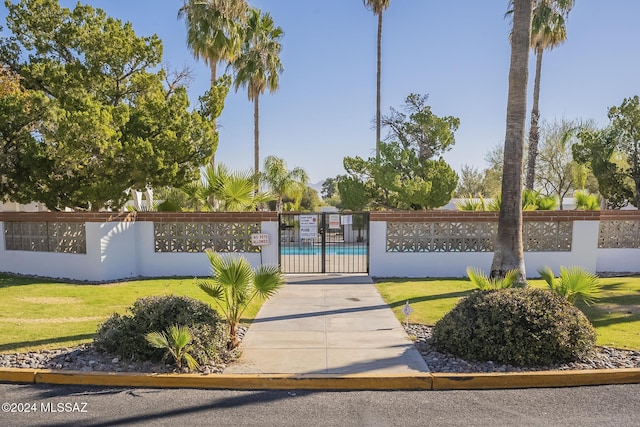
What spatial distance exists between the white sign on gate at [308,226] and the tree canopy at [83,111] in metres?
3.66

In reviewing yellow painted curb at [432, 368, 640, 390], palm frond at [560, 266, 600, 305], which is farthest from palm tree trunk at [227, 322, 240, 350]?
palm frond at [560, 266, 600, 305]

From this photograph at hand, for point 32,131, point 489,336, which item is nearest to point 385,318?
point 489,336

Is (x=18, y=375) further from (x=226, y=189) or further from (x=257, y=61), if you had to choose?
(x=257, y=61)

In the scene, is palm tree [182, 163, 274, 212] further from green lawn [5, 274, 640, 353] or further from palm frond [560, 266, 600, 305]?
palm frond [560, 266, 600, 305]

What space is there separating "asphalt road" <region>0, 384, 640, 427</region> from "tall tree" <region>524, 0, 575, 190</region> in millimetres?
17197

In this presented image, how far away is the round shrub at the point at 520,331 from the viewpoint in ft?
16.9

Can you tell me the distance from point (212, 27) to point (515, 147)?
14.0 m

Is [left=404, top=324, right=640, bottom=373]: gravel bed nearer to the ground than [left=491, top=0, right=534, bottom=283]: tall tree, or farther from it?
nearer to the ground

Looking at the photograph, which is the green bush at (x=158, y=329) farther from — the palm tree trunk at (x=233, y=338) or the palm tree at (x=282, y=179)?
the palm tree at (x=282, y=179)

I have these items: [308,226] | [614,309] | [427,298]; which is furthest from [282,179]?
[614,309]

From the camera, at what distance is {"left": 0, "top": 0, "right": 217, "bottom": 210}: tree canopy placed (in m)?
10.5

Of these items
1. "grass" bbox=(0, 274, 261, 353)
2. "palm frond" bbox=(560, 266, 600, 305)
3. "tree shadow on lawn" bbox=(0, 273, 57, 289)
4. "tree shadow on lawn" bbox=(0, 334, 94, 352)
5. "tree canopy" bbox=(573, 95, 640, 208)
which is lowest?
"tree shadow on lawn" bbox=(0, 273, 57, 289)

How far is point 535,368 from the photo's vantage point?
511cm

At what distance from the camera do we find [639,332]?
658 centimetres
